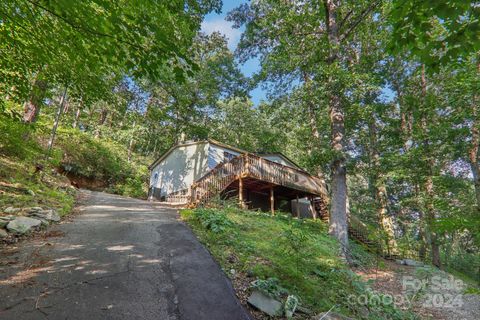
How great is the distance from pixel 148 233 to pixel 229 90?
57.8ft

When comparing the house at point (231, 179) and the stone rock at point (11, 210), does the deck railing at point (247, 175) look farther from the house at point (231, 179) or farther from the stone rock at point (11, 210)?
the stone rock at point (11, 210)

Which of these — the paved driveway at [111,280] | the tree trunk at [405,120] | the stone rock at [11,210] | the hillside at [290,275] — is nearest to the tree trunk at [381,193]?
the tree trunk at [405,120]

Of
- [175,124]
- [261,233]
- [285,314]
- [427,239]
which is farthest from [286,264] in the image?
[175,124]

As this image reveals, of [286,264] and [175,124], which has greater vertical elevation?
[175,124]

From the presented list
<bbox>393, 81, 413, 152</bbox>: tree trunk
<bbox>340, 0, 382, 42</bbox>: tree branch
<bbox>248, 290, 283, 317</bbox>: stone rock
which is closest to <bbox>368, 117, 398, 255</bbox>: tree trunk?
<bbox>393, 81, 413, 152</bbox>: tree trunk

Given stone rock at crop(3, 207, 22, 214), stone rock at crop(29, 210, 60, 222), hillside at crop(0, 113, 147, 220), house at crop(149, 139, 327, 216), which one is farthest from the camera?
house at crop(149, 139, 327, 216)

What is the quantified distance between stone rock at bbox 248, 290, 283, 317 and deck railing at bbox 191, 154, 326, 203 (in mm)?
7616

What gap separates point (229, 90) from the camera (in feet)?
71.6

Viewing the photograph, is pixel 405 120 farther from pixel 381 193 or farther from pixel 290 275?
pixel 290 275

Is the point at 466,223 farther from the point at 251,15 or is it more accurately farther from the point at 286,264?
the point at 251,15

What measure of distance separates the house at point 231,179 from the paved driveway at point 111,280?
570 cm

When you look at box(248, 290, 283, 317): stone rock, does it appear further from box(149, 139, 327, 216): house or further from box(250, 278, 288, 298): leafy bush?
box(149, 139, 327, 216): house

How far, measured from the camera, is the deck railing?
38.8 ft

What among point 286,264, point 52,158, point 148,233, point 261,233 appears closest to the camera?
point 286,264
